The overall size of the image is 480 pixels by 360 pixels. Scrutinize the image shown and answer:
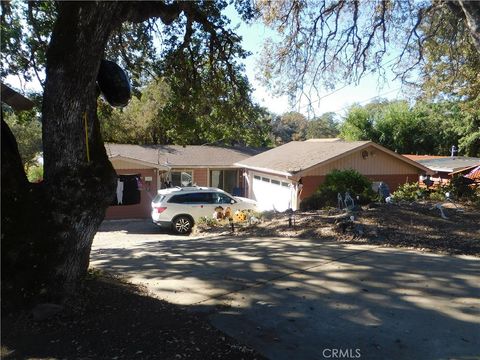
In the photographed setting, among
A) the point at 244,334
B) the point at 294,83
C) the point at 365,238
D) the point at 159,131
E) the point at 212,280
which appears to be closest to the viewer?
the point at 244,334

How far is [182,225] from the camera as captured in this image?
17781 mm

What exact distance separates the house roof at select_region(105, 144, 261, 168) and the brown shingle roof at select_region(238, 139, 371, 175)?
1.57 m

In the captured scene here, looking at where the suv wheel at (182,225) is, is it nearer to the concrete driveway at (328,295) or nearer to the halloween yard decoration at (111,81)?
the concrete driveway at (328,295)

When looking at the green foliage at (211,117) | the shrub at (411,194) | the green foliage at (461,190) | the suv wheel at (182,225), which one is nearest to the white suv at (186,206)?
the suv wheel at (182,225)

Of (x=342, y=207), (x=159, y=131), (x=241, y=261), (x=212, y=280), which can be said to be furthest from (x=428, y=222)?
(x=159, y=131)

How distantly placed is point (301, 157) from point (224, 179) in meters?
6.32

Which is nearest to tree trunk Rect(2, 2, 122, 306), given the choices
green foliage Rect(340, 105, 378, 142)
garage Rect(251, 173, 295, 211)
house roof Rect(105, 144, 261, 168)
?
garage Rect(251, 173, 295, 211)

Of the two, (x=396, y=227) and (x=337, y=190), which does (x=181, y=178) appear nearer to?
(x=337, y=190)

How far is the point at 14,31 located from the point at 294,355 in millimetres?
8797

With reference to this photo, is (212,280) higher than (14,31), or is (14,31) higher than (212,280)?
(14,31)

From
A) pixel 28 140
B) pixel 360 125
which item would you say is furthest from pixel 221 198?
pixel 360 125

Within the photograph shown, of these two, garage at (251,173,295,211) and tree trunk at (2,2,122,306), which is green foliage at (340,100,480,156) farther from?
tree trunk at (2,2,122,306)

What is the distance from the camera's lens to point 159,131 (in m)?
32.4

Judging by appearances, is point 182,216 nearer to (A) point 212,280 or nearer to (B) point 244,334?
(A) point 212,280
